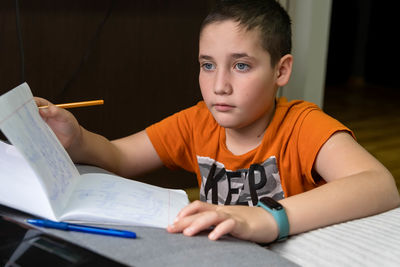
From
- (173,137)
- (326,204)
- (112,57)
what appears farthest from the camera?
(112,57)

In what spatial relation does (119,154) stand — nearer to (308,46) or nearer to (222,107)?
(222,107)

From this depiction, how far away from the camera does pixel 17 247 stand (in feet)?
1.64

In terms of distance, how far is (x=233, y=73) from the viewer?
0.88 meters

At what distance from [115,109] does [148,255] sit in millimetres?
1145

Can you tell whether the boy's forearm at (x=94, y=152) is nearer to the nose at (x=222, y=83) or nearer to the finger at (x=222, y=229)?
the nose at (x=222, y=83)

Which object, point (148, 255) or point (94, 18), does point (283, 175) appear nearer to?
point (148, 255)

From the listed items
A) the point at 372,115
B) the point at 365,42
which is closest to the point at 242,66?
the point at 372,115

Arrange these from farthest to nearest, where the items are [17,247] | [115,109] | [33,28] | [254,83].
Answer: [115,109], [33,28], [254,83], [17,247]

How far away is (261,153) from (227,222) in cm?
40

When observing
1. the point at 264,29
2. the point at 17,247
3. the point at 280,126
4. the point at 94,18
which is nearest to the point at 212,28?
the point at 264,29

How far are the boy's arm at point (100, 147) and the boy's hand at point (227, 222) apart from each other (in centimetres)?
37

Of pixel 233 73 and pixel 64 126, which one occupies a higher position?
pixel 233 73

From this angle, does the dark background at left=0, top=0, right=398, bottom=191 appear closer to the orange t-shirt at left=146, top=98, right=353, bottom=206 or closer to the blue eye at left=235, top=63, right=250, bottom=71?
the orange t-shirt at left=146, top=98, right=353, bottom=206

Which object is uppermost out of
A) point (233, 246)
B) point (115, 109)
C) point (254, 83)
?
point (254, 83)
